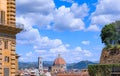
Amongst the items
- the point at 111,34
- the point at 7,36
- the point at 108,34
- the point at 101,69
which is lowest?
the point at 101,69

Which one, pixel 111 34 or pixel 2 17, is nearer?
pixel 2 17

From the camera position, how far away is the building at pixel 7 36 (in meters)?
41.6

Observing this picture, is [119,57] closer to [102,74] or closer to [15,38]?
[102,74]

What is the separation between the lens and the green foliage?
6606cm

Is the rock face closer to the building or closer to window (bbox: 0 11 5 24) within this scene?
the building

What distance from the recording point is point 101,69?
67.8 m

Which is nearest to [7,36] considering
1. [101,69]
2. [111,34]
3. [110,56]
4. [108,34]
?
[101,69]

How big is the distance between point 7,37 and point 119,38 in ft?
129

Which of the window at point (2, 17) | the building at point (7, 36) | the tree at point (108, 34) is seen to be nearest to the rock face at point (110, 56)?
the tree at point (108, 34)

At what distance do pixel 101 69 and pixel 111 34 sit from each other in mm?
14277

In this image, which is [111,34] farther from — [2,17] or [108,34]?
[2,17]

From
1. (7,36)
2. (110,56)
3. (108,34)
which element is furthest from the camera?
(108,34)

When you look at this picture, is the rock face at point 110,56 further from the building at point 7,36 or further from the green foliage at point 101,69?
the building at point 7,36

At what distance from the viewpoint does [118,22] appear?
265ft
